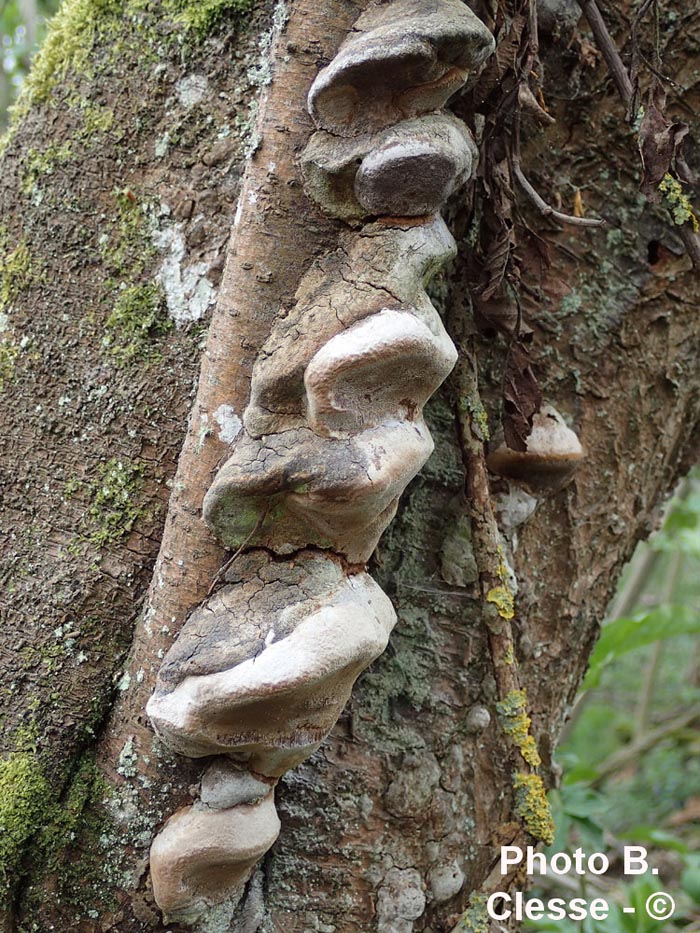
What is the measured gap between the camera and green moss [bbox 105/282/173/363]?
2.78 ft

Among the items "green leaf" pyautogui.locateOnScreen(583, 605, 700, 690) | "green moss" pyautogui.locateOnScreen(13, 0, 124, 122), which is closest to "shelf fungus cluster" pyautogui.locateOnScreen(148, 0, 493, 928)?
"green moss" pyautogui.locateOnScreen(13, 0, 124, 122)

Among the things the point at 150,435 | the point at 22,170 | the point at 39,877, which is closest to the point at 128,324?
the point at 150,435

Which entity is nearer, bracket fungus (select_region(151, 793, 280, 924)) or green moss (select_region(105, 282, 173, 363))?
bracket fungus (select_region(151, 793, 280, 924))

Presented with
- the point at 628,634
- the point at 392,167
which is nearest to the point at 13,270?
the point at 392,167

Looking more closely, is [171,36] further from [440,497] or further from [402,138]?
[440,497]

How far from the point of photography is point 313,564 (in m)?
0.71

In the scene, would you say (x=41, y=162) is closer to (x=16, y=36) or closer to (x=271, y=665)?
(x=271, y=665)

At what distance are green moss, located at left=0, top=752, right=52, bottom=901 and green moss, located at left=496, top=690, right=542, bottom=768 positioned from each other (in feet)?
1.55

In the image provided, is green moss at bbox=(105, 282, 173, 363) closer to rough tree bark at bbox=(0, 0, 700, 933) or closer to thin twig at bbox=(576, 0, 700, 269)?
rough tree bark at bbox=(0, 0, 700, 933)

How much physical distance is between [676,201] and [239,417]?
520 mm

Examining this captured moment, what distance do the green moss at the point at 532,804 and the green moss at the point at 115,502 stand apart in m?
0.50

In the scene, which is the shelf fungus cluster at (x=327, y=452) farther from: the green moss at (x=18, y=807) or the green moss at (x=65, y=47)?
the green moss at (x=65, y=47)

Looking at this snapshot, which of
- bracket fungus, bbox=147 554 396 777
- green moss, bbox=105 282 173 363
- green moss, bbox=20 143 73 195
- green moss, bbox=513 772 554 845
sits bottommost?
green moss, bbox=513 772 554 845

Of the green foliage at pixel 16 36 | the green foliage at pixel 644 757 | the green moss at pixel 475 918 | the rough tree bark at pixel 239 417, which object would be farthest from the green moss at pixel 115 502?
the green foliage at pixel 16 36
